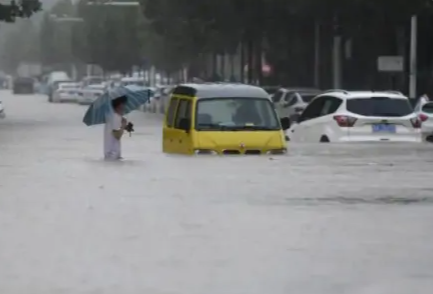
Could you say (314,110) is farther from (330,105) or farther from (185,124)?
(185,124)

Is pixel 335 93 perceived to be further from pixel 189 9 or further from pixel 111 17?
pixel 111 17

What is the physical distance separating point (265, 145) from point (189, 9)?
42.7 meters

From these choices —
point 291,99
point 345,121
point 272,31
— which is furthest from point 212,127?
point 272,31

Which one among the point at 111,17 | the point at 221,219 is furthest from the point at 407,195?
the point at 111,17

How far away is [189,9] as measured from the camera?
223 feet

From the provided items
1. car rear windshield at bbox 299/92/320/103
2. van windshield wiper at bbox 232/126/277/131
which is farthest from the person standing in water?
car rear windshield at bbox 299/92/320/103

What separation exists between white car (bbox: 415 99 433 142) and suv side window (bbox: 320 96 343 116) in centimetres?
729

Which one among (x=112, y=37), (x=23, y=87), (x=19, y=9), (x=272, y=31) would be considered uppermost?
(x=19, y=9)

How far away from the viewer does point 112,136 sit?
2509 centimetres

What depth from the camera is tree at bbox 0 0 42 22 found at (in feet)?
196

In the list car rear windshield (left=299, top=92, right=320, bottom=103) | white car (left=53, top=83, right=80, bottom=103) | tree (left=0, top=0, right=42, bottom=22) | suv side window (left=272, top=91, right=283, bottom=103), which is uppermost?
tree (left=0, top=0, right=42, bottom=22)

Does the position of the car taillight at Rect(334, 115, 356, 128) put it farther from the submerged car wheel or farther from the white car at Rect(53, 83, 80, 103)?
the white car at Rect(53, 83, 80, 103)

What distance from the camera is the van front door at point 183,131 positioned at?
25531 mm

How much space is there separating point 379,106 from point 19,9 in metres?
33.5
